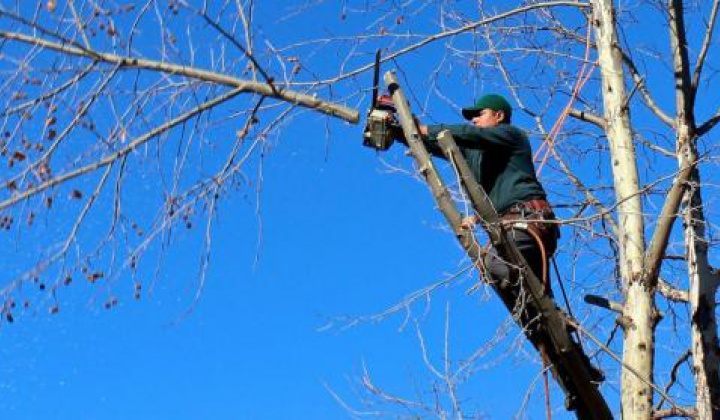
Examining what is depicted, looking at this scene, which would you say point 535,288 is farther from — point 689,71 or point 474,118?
point 689,71

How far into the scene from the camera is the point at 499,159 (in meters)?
6.50

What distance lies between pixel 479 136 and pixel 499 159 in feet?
0.78

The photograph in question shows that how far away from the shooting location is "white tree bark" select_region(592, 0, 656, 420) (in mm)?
6738

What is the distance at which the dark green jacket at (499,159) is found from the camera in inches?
249

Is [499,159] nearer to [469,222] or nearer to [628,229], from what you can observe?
[469,222]

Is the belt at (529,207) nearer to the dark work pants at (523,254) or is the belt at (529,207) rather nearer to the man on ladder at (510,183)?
the man on ladder at (510,183)

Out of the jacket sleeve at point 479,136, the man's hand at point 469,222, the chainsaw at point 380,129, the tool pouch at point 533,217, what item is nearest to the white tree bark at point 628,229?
the tool pouch at point 533,217

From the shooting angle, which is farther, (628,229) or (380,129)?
(628,229)

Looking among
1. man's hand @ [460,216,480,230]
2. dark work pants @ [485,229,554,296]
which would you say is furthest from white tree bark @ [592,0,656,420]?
man's hand @ [460,216,480,230]

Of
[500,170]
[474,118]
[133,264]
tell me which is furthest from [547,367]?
[133,264]

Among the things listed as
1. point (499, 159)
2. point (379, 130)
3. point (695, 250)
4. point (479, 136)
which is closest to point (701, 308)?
point (695, 250)

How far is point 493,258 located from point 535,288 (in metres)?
0.26

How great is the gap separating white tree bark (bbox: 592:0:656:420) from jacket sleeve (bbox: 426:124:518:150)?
671mm

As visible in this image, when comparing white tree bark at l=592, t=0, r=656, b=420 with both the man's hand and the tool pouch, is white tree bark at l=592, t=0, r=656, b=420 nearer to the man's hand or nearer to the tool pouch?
the tool pouch
